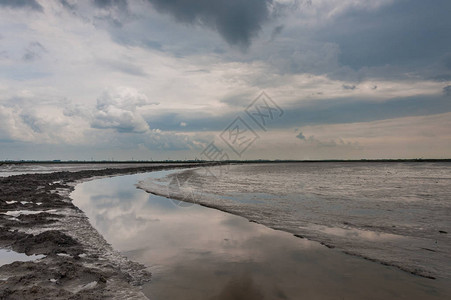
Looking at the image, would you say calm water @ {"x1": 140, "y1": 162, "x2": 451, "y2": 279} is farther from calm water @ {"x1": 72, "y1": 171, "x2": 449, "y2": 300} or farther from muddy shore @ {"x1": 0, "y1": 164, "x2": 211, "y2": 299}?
muddy shore @ {"x1": 0, "y1": 164, "x2": 211, "y2": 299}

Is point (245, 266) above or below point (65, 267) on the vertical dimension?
below

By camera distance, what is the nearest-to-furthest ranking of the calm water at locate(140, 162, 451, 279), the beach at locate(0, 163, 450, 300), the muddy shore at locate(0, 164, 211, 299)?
the muddy shore at locate(0, 164, 211, 299) → the beach at locate(0, 163, 450, 300) → the calm water at locate(140, 162, 451, 279)

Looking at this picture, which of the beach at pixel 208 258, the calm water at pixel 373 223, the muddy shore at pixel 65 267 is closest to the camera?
the muddy shore at pixel 65 267

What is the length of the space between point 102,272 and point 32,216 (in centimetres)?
852

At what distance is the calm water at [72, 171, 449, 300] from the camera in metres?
6.59

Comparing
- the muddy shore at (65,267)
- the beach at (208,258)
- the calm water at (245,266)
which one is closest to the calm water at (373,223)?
the beach at (208,258)

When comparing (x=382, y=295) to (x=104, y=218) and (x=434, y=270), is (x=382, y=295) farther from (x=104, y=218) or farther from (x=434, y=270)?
(x=104, y=218)

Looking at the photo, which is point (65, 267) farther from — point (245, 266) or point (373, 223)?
point (373, 223)

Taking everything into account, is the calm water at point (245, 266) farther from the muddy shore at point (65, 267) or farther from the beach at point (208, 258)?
the muddy shore at point (65, 267)

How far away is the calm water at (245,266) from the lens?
6594 mm

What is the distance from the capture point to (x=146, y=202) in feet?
67.2

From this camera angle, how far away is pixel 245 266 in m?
8.13

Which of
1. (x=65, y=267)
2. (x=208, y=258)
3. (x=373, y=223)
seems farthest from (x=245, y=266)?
(x=373, y=223)

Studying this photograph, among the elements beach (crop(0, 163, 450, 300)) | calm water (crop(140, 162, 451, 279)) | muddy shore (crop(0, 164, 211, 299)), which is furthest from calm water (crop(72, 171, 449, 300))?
calm water (crop(140, 162, 451, 279))
